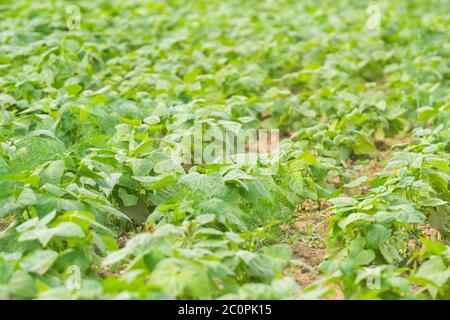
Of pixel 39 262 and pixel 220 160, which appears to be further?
pixel 220 160

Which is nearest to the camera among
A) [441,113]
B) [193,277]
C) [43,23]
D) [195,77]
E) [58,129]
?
[193,277]

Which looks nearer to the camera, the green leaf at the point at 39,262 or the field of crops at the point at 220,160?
the green leaf at the point at 39,262

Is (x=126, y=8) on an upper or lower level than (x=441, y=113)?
upper

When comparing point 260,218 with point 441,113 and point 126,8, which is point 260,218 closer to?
point 441,113

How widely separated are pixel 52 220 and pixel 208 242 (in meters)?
0.73

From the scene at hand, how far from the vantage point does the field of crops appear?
3197 millimetres

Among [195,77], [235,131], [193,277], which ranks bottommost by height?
[193,277]

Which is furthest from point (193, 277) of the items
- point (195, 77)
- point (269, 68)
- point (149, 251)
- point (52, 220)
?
point (269, 68)

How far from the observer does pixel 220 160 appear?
441 centimetres

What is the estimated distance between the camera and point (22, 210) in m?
3.63

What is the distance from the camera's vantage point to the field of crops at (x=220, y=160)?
3.20 meters

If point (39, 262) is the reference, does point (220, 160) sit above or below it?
above

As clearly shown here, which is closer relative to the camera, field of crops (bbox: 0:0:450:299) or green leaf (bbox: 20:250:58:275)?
green leaf (bbox: 20:250:58:275)

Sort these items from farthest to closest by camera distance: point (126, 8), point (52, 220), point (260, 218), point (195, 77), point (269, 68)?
point (126, 8)
point (269, 68)
point (195, 77)
point (260, 218)
point (52, 220)
